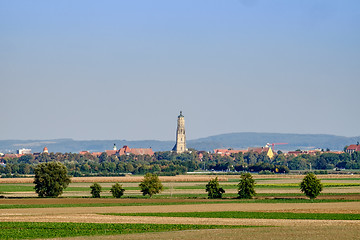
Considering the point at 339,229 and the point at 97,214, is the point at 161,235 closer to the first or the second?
the point at 339,229

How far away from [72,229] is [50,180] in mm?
54744

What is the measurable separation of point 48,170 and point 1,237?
2396 inches

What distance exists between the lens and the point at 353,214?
255 ft

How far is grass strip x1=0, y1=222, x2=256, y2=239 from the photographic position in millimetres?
61656

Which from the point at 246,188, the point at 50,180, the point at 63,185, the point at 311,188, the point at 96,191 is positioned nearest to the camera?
the point at 311,188

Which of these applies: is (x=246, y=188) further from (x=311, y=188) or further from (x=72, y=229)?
Result: (x=72, y=229)

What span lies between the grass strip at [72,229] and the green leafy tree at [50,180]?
160ft

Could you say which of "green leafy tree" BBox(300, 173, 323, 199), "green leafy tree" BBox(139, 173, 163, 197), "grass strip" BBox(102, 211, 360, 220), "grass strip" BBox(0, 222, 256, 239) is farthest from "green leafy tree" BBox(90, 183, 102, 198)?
"grass strip" BBox(0, 222, 256, 239)

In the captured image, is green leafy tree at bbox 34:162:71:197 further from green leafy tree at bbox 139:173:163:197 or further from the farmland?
the farmland

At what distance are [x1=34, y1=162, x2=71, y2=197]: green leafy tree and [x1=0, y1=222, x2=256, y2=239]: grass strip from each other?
48.7 meters

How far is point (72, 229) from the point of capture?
65.5m

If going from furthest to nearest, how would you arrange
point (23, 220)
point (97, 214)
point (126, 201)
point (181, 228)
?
point (126, 201) < point (97, 214) < point (23, 220) < point (181, 228)

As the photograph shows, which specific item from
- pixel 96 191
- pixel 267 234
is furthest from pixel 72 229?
pixel 96 191

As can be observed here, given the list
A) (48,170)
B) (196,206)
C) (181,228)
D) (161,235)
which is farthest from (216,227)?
(48,170)
